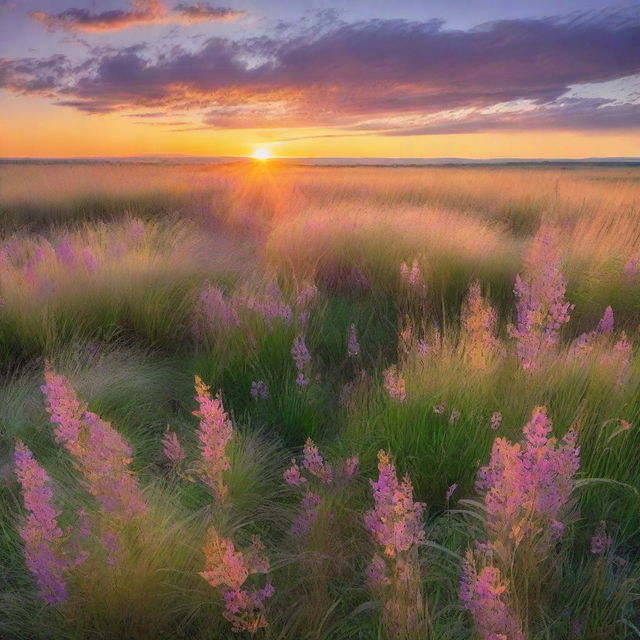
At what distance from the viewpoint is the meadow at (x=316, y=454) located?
1.45 m

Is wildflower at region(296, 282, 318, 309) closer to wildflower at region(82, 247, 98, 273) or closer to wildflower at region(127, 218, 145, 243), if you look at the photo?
wildflower at region(82, 247, 98, 273)

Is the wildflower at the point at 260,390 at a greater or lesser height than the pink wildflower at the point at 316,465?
lesser

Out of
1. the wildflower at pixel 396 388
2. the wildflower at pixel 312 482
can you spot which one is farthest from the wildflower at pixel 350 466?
the wildflower at pixel 396 388

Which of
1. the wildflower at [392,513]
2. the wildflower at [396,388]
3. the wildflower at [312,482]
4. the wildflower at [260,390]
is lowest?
the wildflower at [260,390]

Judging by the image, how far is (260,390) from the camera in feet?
9.89

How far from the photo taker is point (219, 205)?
12.6 metres

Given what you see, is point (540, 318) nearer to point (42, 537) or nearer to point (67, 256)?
point (42, 537)

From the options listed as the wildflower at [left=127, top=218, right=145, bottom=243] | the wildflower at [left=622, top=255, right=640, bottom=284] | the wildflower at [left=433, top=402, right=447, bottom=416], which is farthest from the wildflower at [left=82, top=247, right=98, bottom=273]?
the wildflower at [left=622, top=255, right=640, bottom=284]

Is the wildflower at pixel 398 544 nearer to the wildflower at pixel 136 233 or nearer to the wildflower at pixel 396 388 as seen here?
the wildflower at pixel 396 388

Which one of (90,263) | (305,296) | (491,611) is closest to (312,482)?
(491,611)

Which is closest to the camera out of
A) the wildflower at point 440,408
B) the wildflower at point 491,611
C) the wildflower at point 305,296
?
the wildflower at point 491,611

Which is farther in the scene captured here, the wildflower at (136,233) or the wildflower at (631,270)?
the wildflower at (136,233)

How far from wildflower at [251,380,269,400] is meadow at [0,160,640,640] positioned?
21mm

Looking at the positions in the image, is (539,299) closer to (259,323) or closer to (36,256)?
(259,323)
